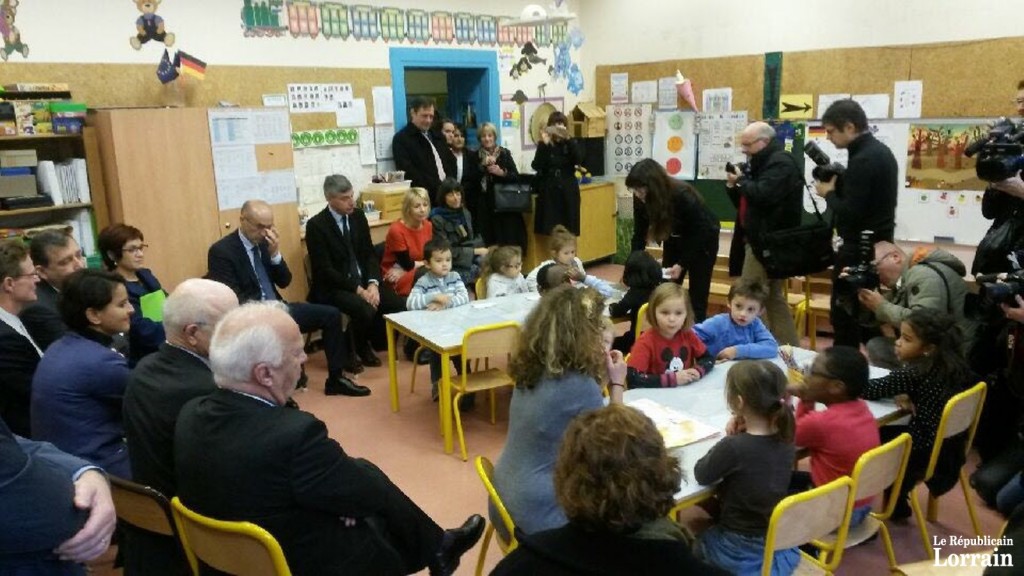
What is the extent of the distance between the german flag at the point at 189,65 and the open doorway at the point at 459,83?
1.75 m

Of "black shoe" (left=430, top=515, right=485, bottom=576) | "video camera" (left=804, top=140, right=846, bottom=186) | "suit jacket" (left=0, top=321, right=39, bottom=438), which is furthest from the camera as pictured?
"video camera" (left=804, top=140, right=846, bottom=186)

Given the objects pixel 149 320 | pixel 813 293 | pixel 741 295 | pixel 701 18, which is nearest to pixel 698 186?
pixel 701 18

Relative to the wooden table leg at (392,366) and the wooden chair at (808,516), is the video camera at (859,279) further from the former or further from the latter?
the wooden table leg at (392,366)

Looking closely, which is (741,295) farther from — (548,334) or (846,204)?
(548,334)

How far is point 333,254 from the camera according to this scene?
508 centimetres

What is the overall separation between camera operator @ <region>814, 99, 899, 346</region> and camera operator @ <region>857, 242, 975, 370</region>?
0.22 metres

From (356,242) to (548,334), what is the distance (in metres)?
3.16

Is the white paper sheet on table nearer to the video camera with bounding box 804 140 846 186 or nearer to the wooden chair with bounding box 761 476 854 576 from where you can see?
the wooden chair with bounding box 761 476 854 576

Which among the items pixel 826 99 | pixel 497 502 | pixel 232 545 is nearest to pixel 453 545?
pixel 497 502

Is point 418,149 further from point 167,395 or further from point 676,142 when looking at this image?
point 167,395

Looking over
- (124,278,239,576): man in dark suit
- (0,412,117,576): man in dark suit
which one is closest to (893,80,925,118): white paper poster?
(124,278,239,576): man in dark suit

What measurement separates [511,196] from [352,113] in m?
1.59

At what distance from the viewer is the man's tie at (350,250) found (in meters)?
5.12

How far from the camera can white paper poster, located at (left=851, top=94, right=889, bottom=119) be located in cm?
597
